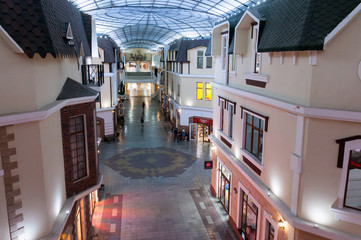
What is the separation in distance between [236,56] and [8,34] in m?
8.92

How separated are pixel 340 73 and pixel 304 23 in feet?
5.10

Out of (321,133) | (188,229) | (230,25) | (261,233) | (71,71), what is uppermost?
(230,25)

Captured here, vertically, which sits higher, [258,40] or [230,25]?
[230,25]

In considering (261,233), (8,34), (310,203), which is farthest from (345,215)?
(8,34)

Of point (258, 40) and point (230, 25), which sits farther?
point (230, 25)

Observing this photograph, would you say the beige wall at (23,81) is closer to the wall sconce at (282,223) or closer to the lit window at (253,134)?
the lit window at (253,134)

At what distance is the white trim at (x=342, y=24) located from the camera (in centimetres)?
676

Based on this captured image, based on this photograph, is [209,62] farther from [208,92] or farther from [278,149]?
[278,149]

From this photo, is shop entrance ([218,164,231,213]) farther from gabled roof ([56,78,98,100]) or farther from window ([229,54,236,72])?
gabled roof ([56,78,98,100])

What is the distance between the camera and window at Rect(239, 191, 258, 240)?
37.6 ft

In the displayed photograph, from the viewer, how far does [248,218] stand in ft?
39.9

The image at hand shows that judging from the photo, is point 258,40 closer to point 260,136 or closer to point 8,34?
point 260,136

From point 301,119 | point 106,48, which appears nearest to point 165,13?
point 106,48

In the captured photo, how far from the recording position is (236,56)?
12898mm
